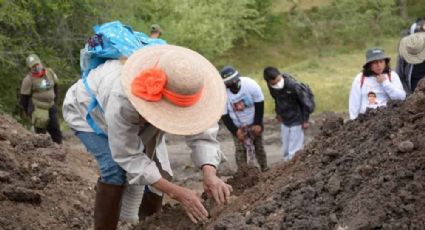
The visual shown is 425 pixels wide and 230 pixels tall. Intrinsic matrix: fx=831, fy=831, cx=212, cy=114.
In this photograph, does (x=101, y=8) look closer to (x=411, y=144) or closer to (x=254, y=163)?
(x=254, y=163)

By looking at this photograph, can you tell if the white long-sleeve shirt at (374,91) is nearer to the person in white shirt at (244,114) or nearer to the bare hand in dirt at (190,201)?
the person in white shirt at (244,114)

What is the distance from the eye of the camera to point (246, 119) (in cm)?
1006

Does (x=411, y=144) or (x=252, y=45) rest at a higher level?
(x=411, y=144)

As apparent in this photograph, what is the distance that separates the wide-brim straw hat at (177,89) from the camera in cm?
459

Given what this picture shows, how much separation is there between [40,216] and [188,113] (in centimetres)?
310

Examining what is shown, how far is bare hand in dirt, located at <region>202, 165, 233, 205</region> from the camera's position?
5.09m

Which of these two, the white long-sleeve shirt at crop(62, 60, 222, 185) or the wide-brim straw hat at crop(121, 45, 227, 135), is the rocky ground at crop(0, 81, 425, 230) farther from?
the wide-brim straw hat at crop(121, 45, 227, 135)

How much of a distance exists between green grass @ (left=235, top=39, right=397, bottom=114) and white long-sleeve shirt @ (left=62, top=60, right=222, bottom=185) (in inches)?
534

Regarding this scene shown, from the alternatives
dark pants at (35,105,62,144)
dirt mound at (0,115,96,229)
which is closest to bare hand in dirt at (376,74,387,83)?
dirt mound at (0,115,96,229)

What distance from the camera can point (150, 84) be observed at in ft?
15.1

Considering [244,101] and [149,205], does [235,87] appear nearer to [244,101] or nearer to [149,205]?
[244,101]

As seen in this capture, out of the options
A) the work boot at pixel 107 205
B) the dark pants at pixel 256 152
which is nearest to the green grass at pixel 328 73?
the dark pants at pixel 256 152

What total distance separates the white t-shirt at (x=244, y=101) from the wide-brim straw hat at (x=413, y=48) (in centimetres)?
178

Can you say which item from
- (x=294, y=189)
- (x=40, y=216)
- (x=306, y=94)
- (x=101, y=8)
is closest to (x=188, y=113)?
(x=294, y=189)
